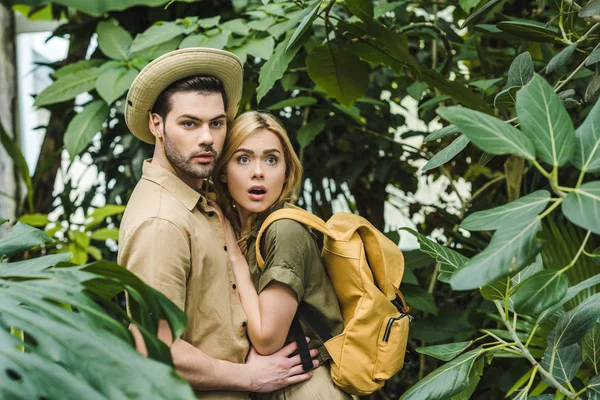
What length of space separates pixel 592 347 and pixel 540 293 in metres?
0.50

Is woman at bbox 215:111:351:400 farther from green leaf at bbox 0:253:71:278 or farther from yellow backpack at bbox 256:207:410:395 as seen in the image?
green leaf at bbox 0:253:71:278

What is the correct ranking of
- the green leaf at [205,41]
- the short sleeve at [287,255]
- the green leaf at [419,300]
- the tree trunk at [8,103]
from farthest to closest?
the tree trunk at [8,103] → the green leaf at [419,300] → the green leaf at [205,41] → the short sleeve at [287,255]

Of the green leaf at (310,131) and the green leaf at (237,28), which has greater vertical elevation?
the green leaf at (237,28)

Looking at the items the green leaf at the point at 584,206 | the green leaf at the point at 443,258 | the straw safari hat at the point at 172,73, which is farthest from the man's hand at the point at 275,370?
the green leaf at the point at 584,206

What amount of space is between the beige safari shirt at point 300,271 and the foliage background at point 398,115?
0.28m

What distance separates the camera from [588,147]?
3.06 ft

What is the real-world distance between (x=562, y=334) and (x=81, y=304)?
0.87 m

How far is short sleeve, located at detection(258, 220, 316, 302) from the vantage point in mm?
1497

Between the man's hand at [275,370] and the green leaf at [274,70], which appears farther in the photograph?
the green leaf at [274,70]

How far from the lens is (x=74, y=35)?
2.99 metres

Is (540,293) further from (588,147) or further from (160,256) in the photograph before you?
(160,256)

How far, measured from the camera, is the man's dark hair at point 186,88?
1.63m

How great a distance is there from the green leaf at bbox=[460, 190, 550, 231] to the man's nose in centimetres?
79

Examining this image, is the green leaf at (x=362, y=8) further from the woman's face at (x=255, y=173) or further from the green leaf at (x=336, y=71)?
the woman's face at (x=255, y=173)
